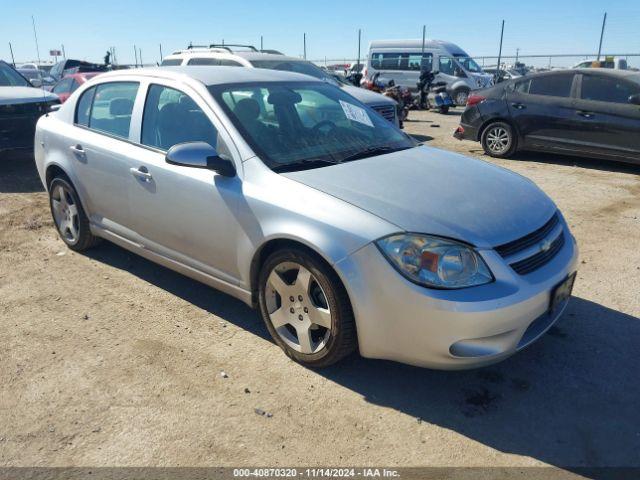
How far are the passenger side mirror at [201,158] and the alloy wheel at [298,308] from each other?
668 millimetres

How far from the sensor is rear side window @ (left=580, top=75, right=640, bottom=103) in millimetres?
8039

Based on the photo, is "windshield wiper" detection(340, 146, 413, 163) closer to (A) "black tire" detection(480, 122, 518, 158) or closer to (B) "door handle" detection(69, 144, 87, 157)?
(B) "door handle" detection(69, 144, 87, 157)

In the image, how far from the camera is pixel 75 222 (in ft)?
16.1

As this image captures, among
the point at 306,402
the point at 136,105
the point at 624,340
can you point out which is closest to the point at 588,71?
the point at 624,340

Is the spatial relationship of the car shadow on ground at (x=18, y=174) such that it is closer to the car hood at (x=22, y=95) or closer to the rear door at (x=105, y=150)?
the car hood at (x=22, y=95)

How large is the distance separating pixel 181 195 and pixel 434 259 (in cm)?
174

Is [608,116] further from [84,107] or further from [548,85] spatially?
[84,107]

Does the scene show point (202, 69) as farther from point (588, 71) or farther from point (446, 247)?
point (588, 71)

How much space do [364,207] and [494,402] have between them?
49.3 inches

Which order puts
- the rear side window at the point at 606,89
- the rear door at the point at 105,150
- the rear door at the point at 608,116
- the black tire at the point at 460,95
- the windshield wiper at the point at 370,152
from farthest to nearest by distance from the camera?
the black tire at the point at 460,95 < the rear side window at the point at 606,89 < the rear door at the point at 608,116 < the rear door at the point at 105,150 < the windshield wiper at the point at 370,152

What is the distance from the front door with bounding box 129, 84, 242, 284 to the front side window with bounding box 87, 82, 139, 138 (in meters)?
0.26

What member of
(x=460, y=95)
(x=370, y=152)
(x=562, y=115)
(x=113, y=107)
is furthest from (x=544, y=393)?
(x=460, y=95)

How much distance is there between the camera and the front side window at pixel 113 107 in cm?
409

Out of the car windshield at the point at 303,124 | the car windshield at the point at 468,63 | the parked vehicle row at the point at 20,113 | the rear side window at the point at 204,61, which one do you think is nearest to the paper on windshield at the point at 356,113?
the car windshield at the point at 303,124
